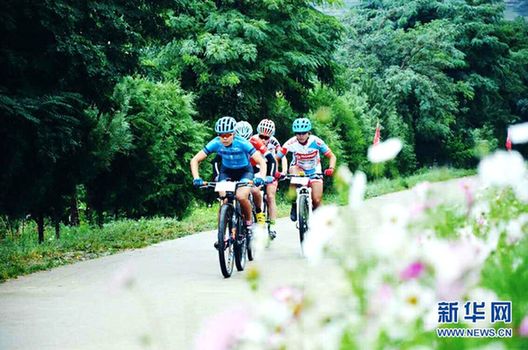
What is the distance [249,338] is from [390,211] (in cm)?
103

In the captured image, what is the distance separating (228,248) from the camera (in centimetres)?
1161

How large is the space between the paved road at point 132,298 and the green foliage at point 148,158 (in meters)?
5.63

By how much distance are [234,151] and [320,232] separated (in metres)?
9.05

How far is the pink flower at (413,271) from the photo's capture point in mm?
2732

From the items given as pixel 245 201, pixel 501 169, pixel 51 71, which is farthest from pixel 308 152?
pixel 501 169

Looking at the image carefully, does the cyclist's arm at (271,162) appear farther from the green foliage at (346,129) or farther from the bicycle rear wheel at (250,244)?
the green foliage at (346,129)

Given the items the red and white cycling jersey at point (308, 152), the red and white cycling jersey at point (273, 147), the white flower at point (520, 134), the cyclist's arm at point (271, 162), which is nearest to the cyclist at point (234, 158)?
the cyclist's arm at point (271, 162)

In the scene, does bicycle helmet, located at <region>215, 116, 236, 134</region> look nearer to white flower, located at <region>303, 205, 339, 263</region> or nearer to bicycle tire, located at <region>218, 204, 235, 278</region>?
bicycle tire, located at <region>218, 204, 235, 278</region>

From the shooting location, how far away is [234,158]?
1221 cm

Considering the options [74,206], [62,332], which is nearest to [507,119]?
[74,206]

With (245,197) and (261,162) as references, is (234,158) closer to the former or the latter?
(261,162)

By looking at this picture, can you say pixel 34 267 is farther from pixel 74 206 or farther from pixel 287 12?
pixel 287 12

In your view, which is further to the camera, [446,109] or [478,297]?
[446,109]

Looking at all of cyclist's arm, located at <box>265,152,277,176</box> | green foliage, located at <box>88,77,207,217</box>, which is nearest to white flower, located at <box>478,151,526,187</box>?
cyclist's arm, located at <box>265,152,277,176</box>
